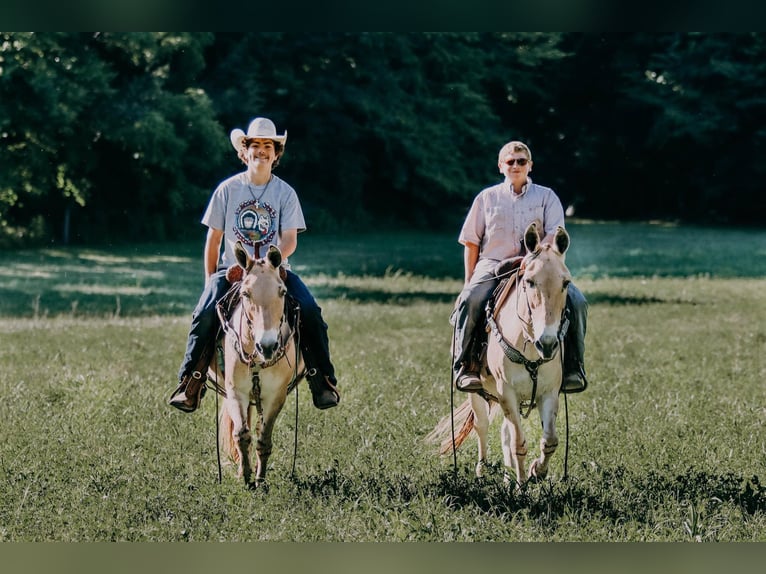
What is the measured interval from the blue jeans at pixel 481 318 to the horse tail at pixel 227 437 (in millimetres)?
1719

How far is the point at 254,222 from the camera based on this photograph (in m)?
7.63

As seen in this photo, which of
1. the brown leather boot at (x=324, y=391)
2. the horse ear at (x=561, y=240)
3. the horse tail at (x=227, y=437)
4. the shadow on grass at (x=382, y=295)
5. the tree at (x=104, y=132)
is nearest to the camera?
the horse ear at (x=561, y=240)

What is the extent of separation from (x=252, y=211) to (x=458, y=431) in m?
2.48

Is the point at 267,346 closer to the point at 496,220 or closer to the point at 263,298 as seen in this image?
the point at 263,298

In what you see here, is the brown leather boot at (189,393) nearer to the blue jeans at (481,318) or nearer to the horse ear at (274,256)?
the horse ear at (274,256)

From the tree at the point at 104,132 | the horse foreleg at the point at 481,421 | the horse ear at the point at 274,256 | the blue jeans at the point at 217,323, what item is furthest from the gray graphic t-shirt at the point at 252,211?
the tree at the point at 104,132

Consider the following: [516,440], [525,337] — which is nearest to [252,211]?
[525,337]

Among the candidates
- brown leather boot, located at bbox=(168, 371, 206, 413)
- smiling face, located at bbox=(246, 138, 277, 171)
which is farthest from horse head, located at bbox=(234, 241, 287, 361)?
brown leather boot, located at bbox=(168, 371, 206, 413)

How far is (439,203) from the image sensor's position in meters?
36.9

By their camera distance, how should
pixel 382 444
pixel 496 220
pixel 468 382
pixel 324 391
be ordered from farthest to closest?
pixel 382 444 → pixel 324 391 → pixel 468 382 → pixel 496 220

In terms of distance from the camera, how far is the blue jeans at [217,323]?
7715 millimetres

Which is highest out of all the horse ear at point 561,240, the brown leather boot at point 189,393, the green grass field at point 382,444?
the horse ear at point 561,240
